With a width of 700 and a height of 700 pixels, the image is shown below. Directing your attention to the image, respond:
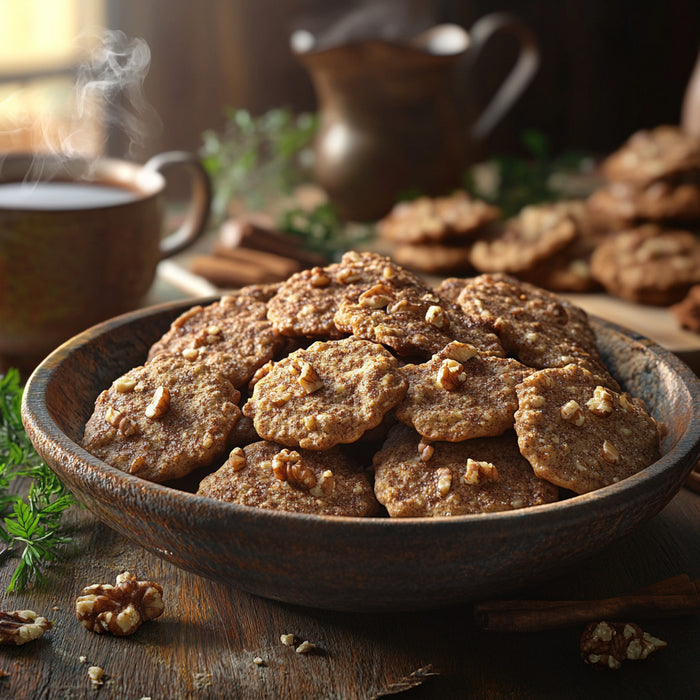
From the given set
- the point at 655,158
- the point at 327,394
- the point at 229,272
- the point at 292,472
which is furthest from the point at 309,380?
the point at 655,158

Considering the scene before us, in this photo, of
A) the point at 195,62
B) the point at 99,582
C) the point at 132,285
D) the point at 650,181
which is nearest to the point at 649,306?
the point at 650,181

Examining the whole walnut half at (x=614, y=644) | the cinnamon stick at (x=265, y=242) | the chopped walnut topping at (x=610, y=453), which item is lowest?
the cinnamon stick at (x=265, y=242)

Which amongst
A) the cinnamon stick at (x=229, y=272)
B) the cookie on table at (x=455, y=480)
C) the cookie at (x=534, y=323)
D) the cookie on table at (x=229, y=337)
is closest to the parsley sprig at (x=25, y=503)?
the cookie on table at (x=229, y=337)

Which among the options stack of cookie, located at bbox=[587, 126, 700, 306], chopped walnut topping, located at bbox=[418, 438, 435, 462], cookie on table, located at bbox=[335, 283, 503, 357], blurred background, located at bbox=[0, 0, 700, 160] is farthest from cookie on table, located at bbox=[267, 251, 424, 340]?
blurred background, located at bbox=[0, 0, 700, 160]

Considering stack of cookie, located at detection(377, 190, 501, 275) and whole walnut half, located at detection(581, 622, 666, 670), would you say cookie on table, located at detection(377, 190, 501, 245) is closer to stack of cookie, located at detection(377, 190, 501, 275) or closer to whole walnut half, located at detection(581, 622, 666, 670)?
stack of cookie, located at detection(377, 190, 501, 275)

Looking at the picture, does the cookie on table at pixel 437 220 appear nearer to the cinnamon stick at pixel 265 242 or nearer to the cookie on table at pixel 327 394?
the cinnamon stick at pixel 265 242
